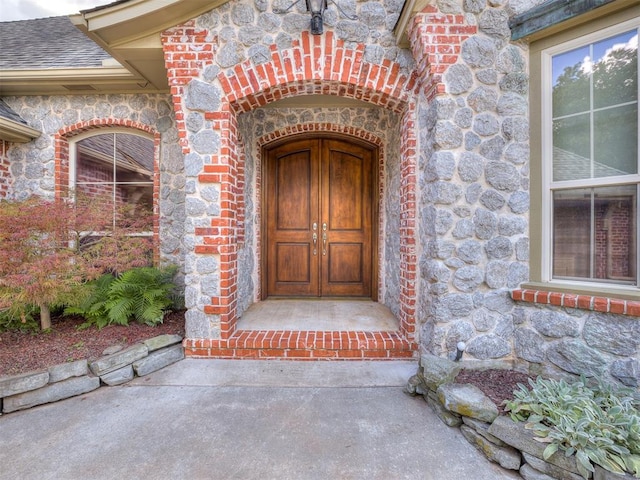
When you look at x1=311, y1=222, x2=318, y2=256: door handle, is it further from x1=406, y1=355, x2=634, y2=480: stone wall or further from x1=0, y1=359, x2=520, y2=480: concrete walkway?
x1=406, y1=355, x2=634, y2=480: stone wall

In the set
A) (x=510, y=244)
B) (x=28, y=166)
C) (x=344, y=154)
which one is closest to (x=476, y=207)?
(x=510, y=244)

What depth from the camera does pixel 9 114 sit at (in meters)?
3.69

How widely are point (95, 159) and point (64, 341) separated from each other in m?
2.49

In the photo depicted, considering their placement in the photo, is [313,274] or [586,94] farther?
[313,274]

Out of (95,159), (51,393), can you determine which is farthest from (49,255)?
(95,159)

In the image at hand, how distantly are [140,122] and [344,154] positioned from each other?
2.64 m

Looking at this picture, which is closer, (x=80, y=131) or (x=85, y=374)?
(x=85, y=374)

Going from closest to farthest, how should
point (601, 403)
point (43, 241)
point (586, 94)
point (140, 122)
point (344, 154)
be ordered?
point (601, 403) → point (586, 94) → point (43, 241) → point (140, 122) → point (344, 154)

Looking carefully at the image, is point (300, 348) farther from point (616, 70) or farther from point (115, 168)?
point (115, 168)

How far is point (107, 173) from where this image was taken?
4.04 meters

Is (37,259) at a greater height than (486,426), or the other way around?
(37,259)

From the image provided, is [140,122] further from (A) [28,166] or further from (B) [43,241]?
(B) [43,241]

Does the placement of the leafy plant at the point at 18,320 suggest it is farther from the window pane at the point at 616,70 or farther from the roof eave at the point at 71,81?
the window pane at the point at 616,70

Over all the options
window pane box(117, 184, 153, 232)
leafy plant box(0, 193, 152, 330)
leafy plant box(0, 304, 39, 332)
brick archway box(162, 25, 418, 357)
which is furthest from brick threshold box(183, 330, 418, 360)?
window pane box(117, 184, 153, 232)
